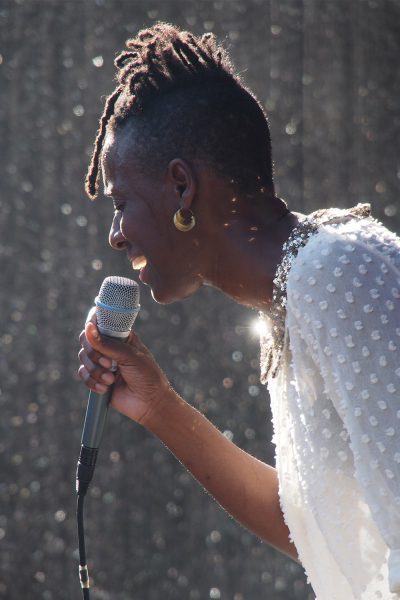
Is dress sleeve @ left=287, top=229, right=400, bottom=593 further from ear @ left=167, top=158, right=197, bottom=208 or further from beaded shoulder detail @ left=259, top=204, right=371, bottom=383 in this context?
ear @ left=167, top=158, right=197, bottom=208

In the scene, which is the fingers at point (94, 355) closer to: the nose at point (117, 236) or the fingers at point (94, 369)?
the fingers at point (94, 369)

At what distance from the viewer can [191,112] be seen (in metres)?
1.77

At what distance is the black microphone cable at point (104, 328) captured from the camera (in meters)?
1.80

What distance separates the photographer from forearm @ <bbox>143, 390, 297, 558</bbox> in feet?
6.45

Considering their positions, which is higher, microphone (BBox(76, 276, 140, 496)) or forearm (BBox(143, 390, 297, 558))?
microphone (BBox(76, 276, 140, 496))

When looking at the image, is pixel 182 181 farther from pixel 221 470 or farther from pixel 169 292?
pixel 221 470

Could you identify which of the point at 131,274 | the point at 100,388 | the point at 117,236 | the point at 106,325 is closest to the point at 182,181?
the point at 117,236

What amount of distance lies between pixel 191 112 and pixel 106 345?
0.47 m

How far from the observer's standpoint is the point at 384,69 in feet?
12.9

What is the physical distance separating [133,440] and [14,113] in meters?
→ 1.47

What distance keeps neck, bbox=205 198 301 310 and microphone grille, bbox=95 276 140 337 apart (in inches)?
7.2

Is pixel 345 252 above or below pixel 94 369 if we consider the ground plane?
above

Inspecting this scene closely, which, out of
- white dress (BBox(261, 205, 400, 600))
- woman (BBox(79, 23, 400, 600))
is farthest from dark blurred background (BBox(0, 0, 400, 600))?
white dress (BBox(261, 205, 400, 600))

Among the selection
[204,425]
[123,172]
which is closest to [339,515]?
[204,425]
